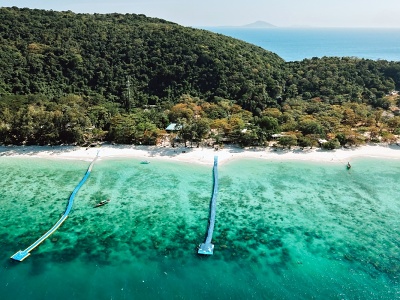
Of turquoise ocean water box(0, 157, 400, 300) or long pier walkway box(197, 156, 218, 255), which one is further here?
long pier walkway box(197, 156, 218, 255)

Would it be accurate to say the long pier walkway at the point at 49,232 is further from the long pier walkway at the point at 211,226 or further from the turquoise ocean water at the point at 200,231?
the long pier walkway at the point at 211,226

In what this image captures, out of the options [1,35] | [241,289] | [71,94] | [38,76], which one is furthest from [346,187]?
[1,35]

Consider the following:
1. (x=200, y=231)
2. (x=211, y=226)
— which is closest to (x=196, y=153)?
(x=211, y=226)

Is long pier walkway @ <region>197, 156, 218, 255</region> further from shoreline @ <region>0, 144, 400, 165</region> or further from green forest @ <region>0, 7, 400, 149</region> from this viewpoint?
green forest @ <region>0, 7, 400, 149</region>

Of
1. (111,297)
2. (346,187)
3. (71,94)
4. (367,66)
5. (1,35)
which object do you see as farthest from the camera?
(367,66)

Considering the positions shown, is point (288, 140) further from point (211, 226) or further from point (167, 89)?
point (167, 89)

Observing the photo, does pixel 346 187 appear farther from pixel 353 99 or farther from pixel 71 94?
pixel 71 94

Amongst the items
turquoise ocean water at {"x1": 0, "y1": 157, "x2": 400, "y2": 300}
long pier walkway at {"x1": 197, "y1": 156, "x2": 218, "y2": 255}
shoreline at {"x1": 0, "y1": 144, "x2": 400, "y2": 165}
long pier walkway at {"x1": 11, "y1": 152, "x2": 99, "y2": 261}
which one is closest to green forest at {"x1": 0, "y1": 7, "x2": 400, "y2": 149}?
shoreline at {"x1": 0, "y1": 144, "x2": 400, "y2": 165}
